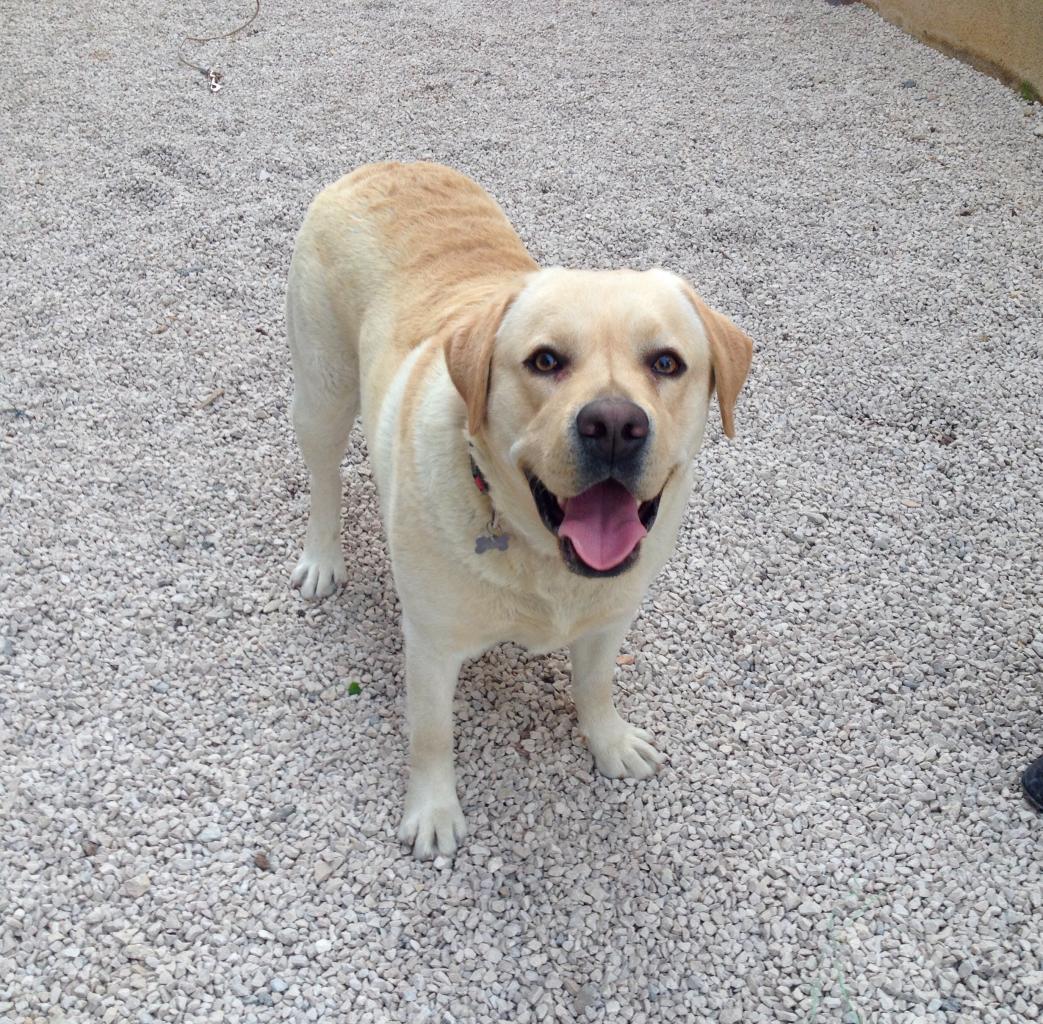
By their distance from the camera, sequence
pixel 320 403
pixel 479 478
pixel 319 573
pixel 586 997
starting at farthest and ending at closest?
pixel 319 573
pixel 320 403
pixel 586 997
pixel 479 478

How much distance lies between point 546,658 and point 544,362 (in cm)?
135

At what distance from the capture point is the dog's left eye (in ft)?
6.71

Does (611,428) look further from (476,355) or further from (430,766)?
(430,766)

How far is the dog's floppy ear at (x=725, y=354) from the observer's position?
7.03 feet

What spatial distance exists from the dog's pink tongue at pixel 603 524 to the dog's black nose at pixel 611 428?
0.12 m

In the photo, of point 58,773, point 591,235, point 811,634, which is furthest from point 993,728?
point 591,235

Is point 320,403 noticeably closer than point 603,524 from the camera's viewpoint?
No

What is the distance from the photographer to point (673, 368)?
207 centimetres

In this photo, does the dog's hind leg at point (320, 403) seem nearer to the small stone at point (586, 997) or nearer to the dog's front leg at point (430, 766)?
the dog's front leg at point (430, 766)

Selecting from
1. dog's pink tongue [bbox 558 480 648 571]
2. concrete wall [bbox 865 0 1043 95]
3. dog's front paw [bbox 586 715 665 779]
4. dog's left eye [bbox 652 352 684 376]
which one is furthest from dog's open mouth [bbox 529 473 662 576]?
concrete wall [bbox 865 0 1043 95]

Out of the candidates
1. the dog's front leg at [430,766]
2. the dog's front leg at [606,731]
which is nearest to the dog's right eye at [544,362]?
the dog's front leg at [430,766]

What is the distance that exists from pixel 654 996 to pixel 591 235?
12.5ft

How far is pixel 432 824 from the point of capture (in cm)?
257

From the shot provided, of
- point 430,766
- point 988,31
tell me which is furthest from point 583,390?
point 988,31
